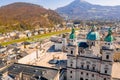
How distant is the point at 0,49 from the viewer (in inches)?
2953

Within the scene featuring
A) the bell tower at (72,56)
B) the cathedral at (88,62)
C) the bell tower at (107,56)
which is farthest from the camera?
the bell tower at (72,56)

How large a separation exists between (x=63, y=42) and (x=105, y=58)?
38245 millimetres

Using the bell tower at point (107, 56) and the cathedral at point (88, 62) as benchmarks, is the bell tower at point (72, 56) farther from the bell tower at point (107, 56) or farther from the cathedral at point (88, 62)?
the bell tower at point (107, 56)

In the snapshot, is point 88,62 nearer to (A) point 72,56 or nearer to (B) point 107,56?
(A) point 72,56

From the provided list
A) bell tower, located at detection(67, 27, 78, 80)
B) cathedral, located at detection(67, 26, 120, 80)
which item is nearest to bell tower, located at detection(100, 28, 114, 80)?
cathedral, located at detection(67, 26, 120, 80)

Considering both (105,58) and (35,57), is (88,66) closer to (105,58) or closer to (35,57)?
(105,58)

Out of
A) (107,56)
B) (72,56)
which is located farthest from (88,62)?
(107,56)

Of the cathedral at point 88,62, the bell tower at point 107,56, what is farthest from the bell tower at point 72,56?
the bell tower at point 107,56

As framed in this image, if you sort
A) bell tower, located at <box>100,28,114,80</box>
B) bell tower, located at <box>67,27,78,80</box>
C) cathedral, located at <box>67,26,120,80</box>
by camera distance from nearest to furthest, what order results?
1. bell tower, located at <box>100,28,114,80</box>
2. cathedral, located at <box>67,26,120,80</box>
3. bell tower, located at <box>67,27,78,80</box>

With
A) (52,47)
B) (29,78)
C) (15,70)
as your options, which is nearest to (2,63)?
(15,70)

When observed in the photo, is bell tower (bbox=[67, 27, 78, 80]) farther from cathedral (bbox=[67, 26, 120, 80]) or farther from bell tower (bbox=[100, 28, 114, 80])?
bell tower (bbox=[100, 28, 114, 80])

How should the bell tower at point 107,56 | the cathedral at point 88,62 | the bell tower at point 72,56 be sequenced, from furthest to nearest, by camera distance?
the bell tower at point 72,56 → the cathedral at point 88,62 → the bell tower at point 107,56

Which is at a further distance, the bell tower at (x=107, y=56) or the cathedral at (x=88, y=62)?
the cathedral at (x=88, y=62)

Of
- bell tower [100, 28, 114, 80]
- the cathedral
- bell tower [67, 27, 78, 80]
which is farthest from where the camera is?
bell tower [67, 27, 78, 80]
